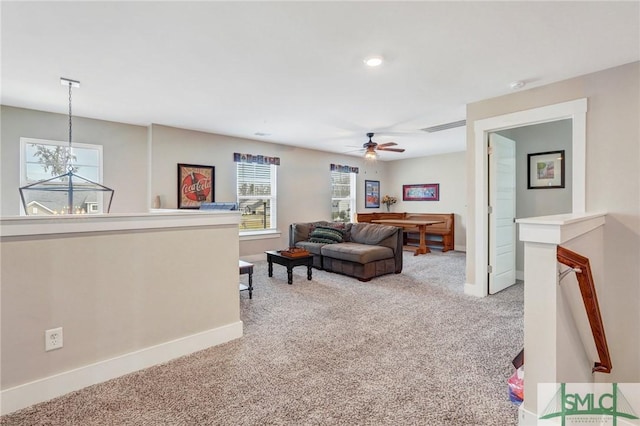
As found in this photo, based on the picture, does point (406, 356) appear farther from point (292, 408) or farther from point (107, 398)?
point (107, 398)

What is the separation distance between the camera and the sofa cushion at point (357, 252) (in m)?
4.42

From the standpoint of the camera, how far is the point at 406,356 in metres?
2.28

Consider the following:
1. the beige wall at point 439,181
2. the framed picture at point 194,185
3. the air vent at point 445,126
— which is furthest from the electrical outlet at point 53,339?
the beige wall at point 439,181

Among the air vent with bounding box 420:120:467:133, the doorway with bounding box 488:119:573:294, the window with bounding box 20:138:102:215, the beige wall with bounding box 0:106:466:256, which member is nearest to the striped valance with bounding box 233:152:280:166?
the beige wall with bounding box 0:106:466:256

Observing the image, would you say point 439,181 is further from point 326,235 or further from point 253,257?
point 253,257

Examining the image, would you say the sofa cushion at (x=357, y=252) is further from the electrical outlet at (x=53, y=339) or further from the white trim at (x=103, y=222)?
the electrical outlet at (x=53, y=339)

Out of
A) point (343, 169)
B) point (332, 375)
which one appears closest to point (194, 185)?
point (343, 169)

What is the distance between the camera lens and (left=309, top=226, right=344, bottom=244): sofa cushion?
5309 millimetres

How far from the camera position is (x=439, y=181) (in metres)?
7.75

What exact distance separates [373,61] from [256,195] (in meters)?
4.06

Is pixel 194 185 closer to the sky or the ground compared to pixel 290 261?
closer to the sky

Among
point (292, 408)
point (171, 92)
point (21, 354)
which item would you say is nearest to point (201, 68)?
point (171, 92)

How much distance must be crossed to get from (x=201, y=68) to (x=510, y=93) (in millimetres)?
3273

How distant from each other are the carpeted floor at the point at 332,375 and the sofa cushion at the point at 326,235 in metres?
1.96
